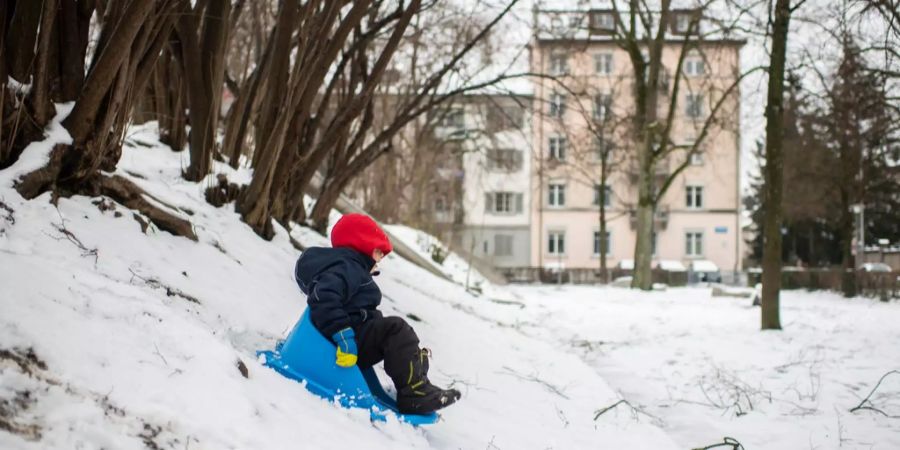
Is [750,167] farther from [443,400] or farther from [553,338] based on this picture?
[443,400]

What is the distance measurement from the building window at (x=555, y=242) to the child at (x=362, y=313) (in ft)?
162

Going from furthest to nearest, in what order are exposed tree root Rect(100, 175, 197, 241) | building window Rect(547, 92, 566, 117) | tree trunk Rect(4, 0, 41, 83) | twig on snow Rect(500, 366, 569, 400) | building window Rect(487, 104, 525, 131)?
building window Rect(487, 104, 525, 131), building window Rect(547, 92, 566, 117), twig on snow Rect(500, 366, 569, 400), exposed tree root Rect(100, 175, 197, 241), tree trunk Rect(4, 0, 41, 83)

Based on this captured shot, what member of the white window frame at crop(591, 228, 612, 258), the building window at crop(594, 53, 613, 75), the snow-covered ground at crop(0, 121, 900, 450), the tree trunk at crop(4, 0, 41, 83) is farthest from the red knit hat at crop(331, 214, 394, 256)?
the white window frame at crop(591, 228, 612, 258)

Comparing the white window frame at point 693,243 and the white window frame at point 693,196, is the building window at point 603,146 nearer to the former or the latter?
the white window frame at point 693,196

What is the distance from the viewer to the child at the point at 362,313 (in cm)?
368

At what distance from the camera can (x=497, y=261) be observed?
52.4m

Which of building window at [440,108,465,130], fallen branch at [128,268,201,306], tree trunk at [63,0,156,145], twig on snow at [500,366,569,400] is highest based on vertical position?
building window at [440,108,465,130]

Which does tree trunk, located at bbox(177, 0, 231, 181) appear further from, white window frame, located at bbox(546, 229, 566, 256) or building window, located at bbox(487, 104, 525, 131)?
white window frame, located at bbox(546, 229, 566, 256)

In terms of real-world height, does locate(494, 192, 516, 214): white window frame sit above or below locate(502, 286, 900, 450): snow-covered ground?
above

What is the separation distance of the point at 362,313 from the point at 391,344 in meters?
0.22

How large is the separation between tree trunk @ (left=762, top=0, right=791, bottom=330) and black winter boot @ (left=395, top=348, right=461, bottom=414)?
9182 mm

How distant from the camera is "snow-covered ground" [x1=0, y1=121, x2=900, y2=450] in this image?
2816 millimetres

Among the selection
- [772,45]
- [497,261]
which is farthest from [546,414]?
[497,261]

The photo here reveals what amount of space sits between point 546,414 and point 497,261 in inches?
1863
